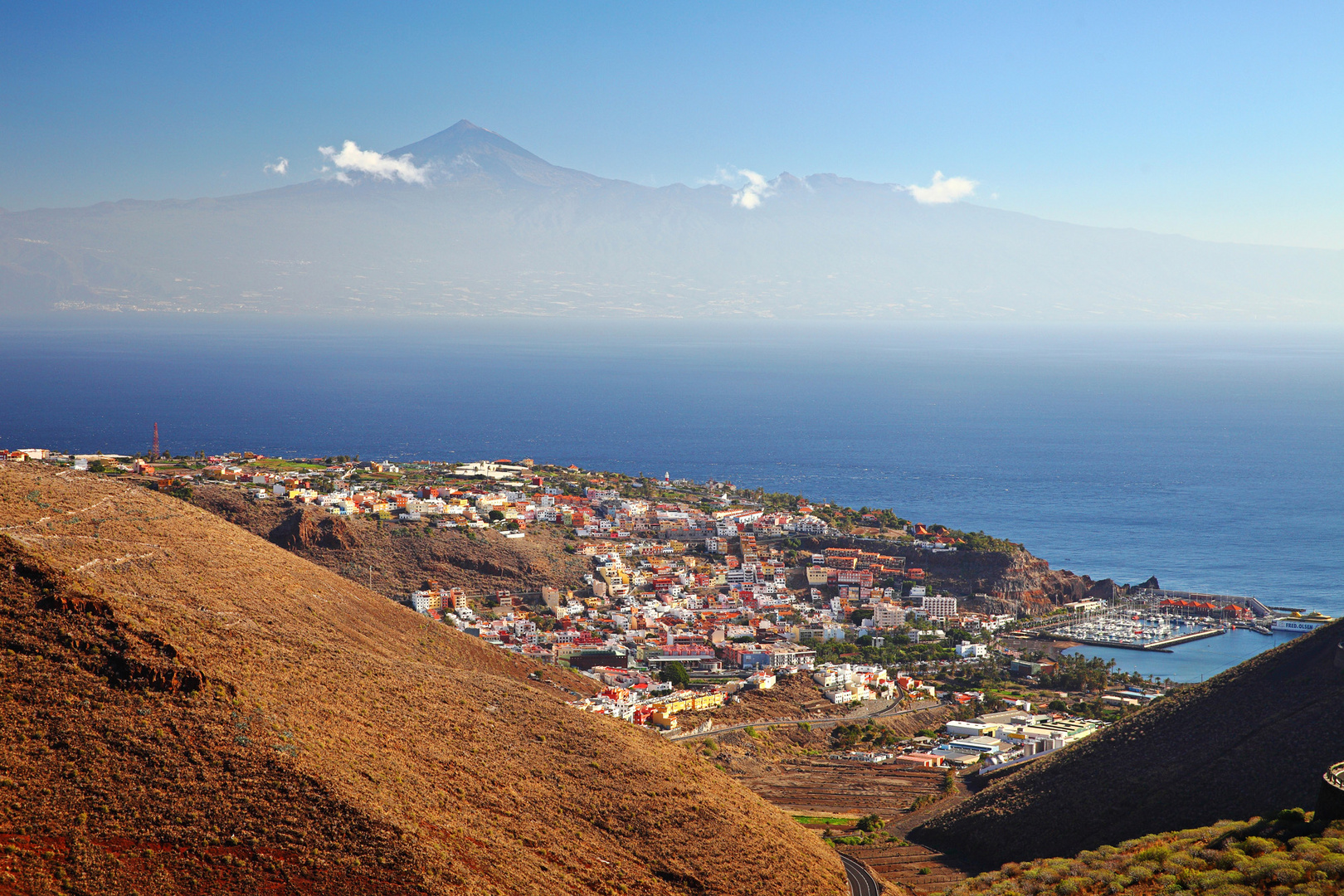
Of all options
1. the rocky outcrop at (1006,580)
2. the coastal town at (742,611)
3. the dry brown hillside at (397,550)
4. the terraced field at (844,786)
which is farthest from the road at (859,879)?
the rocky outcrop at (1006,580)

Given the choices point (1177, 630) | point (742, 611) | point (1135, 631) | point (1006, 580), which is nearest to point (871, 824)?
point (742, 611)

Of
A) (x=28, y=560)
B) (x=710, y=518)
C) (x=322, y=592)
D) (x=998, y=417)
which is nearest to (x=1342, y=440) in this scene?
(x=998, y=417)

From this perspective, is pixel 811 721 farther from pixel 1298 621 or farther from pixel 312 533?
pixel 1298 621

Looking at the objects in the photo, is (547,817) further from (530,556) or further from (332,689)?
(530,556)

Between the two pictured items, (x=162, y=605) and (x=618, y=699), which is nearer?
(x=162, y=605)

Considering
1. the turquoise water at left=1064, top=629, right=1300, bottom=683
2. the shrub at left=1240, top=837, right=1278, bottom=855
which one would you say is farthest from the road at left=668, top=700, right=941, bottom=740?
the shrub at left=1240, top=837, right=1278, bottom=855

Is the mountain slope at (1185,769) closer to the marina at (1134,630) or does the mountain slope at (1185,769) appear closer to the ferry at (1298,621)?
the marina at (1134,630)
